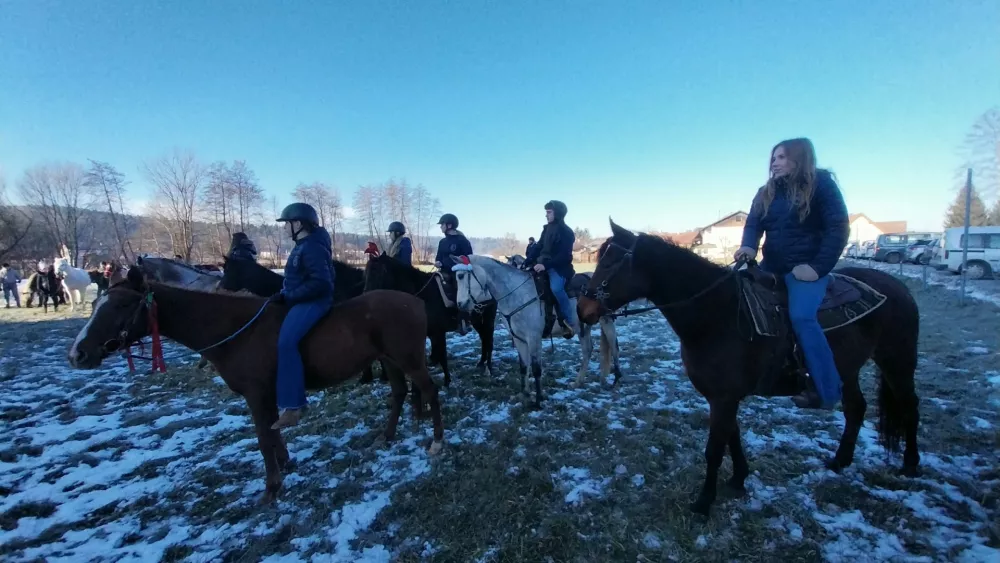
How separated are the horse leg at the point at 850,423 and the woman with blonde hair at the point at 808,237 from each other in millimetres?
921

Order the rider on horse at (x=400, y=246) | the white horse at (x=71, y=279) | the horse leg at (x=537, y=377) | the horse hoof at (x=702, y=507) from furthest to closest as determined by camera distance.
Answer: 1. the white horse at (x=71, y=279)
2. the rider on horse at (x=400, y=246)
3. the horse leg at (x=537, y=377)
4. the horse hoof at (x=702, y=507)

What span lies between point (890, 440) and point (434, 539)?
435 cm

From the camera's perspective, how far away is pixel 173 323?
3.52 metres

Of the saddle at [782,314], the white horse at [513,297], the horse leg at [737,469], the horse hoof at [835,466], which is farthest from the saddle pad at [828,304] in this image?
the white horse at [513,297]

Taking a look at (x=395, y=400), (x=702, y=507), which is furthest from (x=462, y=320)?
(x=702, y=507)

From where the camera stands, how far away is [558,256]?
626cm

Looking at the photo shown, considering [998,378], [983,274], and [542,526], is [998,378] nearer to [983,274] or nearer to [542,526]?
[542,526]

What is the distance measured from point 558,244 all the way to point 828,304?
3650 mm

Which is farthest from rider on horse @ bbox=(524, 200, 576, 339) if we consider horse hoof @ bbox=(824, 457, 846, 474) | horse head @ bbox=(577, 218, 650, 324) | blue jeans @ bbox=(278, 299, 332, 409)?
blue jeans @ bbox=(278, 299, 332, 409)

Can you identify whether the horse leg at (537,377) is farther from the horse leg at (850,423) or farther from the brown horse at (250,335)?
the horse leg at (850,423)

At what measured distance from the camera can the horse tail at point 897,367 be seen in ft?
11.4

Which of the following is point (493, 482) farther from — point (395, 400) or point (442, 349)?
point (442, 349)

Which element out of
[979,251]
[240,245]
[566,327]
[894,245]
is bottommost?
[566,327]

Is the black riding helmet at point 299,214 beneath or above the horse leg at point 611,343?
above
